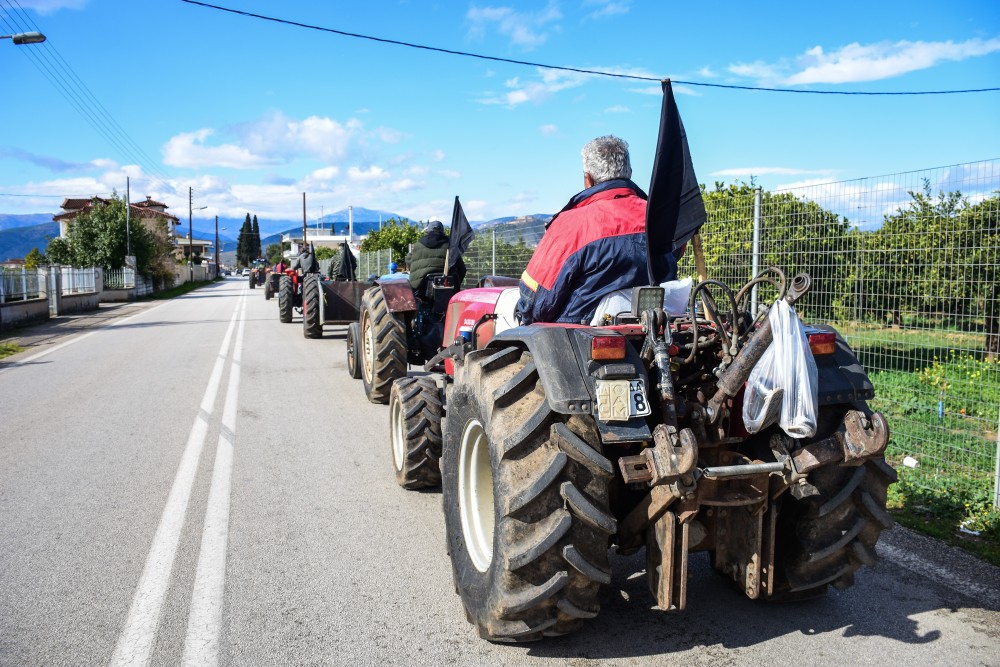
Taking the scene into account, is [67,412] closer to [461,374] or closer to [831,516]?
[461,374]

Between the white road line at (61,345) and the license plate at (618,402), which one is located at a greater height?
the license plate at (618,402)

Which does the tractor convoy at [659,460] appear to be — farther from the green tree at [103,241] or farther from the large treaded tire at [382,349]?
the green tree at [103,241]

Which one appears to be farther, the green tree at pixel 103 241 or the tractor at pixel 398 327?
the green tree at pixel 103 241

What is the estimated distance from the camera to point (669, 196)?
3174mm

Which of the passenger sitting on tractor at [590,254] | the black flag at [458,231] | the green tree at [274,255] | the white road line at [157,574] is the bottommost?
the white road line at [157,574]

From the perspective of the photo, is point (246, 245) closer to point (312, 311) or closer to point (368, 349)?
point (312, 311)

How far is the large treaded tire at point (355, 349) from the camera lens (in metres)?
9.36

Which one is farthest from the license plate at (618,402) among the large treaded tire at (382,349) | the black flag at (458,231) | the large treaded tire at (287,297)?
the large treaded tire at (287,297)

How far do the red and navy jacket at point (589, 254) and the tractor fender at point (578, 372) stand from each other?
58cm

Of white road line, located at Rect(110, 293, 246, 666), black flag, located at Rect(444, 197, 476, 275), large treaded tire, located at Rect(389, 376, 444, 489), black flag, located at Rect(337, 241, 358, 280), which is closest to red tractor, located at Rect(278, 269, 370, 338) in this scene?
black flag, located at Rect(337, 241, 358, 280)

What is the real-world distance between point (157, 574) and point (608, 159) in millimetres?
3289

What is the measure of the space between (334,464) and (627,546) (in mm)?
3495

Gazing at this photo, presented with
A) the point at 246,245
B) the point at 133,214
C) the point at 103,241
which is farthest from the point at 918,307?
the point at 246,245

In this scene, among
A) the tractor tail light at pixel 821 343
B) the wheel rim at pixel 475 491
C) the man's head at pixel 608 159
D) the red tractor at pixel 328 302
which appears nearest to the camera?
the tractor tail light at pixel 821 343
